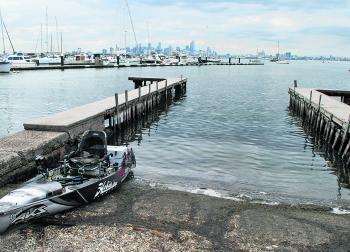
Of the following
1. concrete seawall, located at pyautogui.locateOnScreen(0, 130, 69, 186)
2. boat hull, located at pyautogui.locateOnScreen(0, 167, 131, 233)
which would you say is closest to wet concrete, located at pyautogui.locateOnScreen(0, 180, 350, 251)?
boat hull, located at pyautogui.locateOnScreen(0, 167, 131, 233)

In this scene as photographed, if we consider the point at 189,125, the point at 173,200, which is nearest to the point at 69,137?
the point at 173,200

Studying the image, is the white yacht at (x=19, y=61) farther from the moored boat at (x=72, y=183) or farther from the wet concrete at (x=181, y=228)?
the wet concrete at (x=181, y=228)

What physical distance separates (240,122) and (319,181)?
15.7 m

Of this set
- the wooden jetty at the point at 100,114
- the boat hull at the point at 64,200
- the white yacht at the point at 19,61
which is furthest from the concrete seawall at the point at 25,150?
the white yacht at the point at 19,61

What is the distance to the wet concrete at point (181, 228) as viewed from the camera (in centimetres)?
933

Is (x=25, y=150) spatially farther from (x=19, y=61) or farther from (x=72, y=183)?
(x=19, y=61)

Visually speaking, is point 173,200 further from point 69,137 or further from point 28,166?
point 69,137

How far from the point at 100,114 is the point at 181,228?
13926 mm

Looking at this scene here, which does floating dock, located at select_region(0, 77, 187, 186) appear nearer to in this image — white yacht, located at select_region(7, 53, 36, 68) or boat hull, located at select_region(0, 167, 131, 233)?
boat hull, located at select_region(0, 167, 131, 233)

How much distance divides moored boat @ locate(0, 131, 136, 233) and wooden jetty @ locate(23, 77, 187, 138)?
4004mm

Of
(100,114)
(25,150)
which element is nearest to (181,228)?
(25,150)

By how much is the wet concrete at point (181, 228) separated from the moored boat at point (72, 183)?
0.37m

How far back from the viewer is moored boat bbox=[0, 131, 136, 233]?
379 inches

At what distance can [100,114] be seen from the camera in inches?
911
